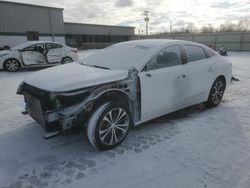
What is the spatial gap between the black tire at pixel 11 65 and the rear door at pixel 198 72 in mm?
8168

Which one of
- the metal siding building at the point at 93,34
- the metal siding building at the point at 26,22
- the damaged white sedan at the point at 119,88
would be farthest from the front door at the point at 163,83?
the metal siding building at the point at 93,34

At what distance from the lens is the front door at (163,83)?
3320 millimetres

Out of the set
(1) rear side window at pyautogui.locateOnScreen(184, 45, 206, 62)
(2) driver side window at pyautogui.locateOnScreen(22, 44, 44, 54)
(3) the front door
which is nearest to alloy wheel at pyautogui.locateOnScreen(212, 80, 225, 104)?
(1) rear side window at pyautogui.locateOnScreen(184, 45, 206, 62)

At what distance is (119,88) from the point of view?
3.02m

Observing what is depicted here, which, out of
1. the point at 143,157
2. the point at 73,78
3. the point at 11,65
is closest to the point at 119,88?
the point at 73,78

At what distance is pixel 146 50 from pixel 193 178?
2.09 meters

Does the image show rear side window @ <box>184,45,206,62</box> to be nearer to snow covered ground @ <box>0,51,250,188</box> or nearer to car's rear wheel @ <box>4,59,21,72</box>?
snow covered ground @ <box>0,51,250,188</box>

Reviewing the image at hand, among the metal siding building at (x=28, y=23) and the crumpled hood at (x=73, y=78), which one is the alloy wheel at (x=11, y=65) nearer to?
the crumpled hood at (x=73, y=78)

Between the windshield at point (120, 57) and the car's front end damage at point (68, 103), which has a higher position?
the windshield at point (120, 57)

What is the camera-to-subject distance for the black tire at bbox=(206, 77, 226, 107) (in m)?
4.65

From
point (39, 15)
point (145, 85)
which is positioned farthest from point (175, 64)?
point (39, 15)

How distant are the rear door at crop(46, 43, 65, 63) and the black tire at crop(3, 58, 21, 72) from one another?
136cm

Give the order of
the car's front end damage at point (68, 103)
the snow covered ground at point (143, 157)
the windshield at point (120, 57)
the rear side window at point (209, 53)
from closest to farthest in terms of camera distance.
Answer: the snow covered ground at point (143, 157) < the car's front end damage at point (68, 103) < the windshield at point (120, 57) < the rear side window at point (209, 53)

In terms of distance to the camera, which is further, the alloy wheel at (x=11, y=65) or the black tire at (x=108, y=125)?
the alloy wheel at (x=11, y=65)
